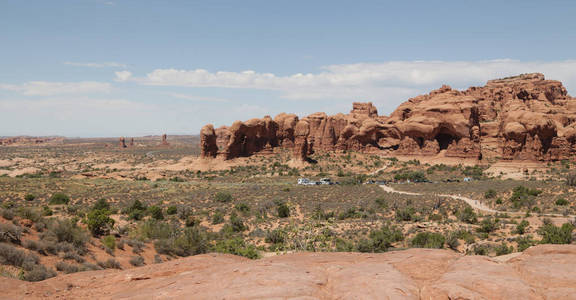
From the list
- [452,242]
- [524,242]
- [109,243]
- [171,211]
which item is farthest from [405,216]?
[109,243]

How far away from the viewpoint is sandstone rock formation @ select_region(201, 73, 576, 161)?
170ft

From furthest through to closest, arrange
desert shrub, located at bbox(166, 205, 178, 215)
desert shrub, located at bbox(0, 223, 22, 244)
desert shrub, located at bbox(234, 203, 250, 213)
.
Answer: desert shrub, located at bbox(234, 203, 250, 213), desert shrub, located at bbox(166, 205, 178, 215), desert shrub, located at bbox(0, 223, 22, 244)

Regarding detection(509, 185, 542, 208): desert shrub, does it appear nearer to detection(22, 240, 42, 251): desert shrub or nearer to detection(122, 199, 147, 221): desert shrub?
detection(122, 199, 147, 221): desert shrub

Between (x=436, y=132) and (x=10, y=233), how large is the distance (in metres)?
62.1

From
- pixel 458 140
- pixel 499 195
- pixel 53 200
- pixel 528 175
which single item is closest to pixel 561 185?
pixel 499 195

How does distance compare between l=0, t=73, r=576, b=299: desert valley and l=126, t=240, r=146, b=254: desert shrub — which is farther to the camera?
l=126, t=240, r=146, b=254: desert shrub

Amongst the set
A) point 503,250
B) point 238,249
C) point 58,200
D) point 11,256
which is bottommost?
point 503,250

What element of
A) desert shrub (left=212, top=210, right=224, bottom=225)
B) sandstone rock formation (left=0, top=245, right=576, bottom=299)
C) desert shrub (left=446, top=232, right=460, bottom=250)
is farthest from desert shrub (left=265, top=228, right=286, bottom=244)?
sandstone rock formation (left=0, top=245, right=576, bottom=299)

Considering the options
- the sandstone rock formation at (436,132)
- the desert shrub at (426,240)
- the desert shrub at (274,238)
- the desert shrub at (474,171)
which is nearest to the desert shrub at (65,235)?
the desert shrub at (274,238)

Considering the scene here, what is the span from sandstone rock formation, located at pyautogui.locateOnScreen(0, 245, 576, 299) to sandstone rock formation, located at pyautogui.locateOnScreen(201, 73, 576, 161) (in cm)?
5328

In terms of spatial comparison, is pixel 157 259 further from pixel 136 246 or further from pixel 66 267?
pixel 66 267

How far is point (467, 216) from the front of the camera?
26328 mm

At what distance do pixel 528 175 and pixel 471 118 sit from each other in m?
15.8

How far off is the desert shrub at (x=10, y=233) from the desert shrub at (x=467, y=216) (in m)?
26.2
